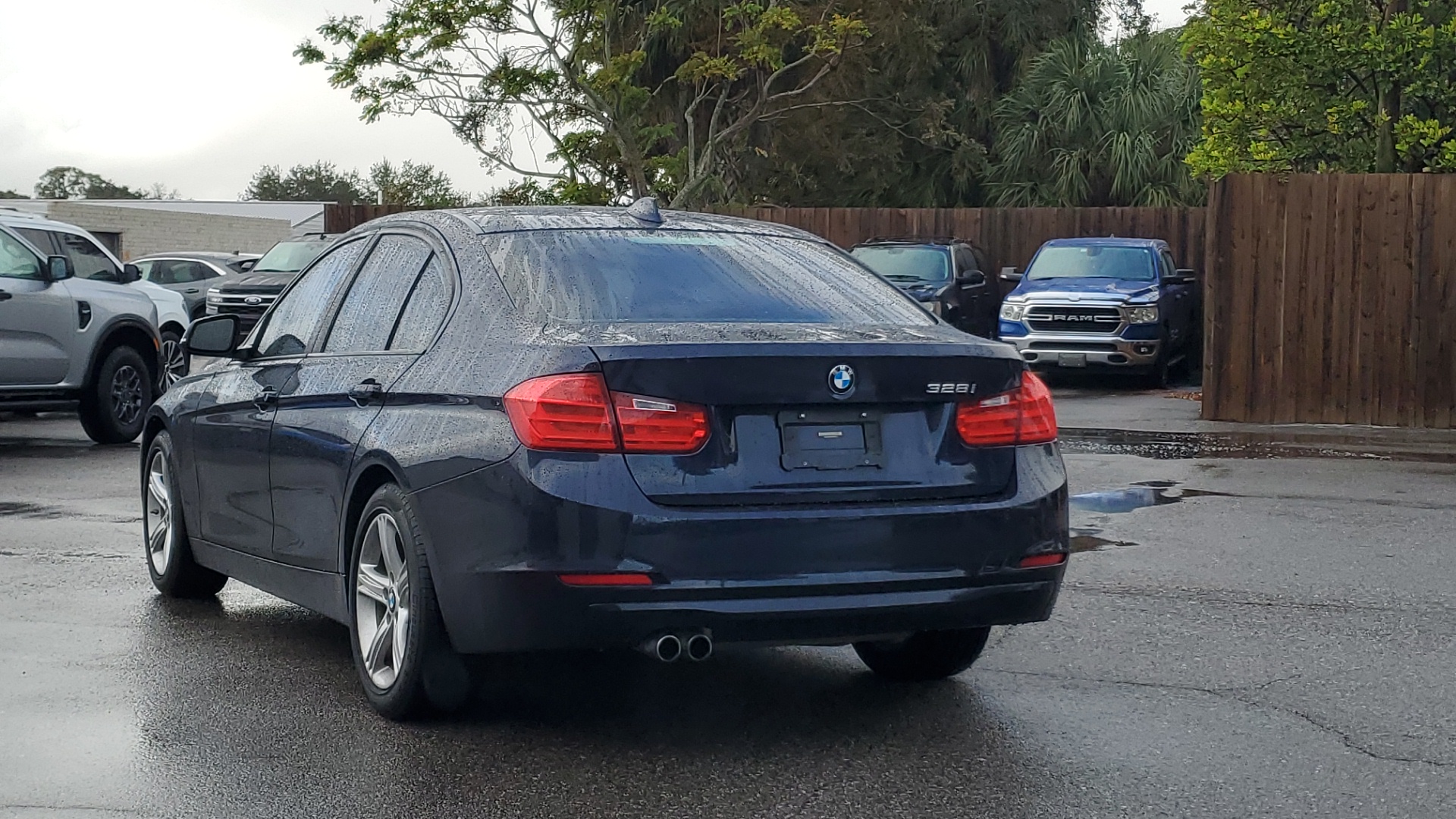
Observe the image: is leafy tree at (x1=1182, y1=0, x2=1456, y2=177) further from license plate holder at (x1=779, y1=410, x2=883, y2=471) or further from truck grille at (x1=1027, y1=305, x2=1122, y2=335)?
license plate holder at (x1=779, y1=410, x2=883, y2=471)

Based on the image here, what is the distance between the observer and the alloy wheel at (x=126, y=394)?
15320 millimetres

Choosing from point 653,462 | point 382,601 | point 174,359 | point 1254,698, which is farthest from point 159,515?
point 174,359

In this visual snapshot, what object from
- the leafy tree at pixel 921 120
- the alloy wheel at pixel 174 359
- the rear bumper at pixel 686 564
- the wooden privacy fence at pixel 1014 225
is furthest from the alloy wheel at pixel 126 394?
the leafy tree at pixel 921 120

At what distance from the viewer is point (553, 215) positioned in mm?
6406

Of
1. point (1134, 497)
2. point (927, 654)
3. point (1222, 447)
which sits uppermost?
point (927, 654)

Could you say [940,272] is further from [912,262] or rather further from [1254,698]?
[1254,698]

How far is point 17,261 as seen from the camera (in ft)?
48.2

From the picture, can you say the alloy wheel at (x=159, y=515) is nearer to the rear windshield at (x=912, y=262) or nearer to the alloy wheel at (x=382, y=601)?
the alloy wheel at (x=382, y=601)

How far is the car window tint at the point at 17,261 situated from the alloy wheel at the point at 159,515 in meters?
7.12

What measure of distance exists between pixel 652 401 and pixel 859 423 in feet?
1.99

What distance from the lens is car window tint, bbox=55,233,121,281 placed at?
51.8 ft

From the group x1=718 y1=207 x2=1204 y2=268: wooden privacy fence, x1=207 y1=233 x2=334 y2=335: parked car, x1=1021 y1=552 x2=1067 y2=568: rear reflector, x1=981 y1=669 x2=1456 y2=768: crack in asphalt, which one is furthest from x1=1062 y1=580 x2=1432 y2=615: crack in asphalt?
x1=207 y1=233 x2=334 y2=335: parked car

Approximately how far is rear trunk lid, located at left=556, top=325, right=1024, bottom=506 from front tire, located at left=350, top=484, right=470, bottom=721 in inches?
Answer: 30.2

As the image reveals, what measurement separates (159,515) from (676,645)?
3.62 metres
